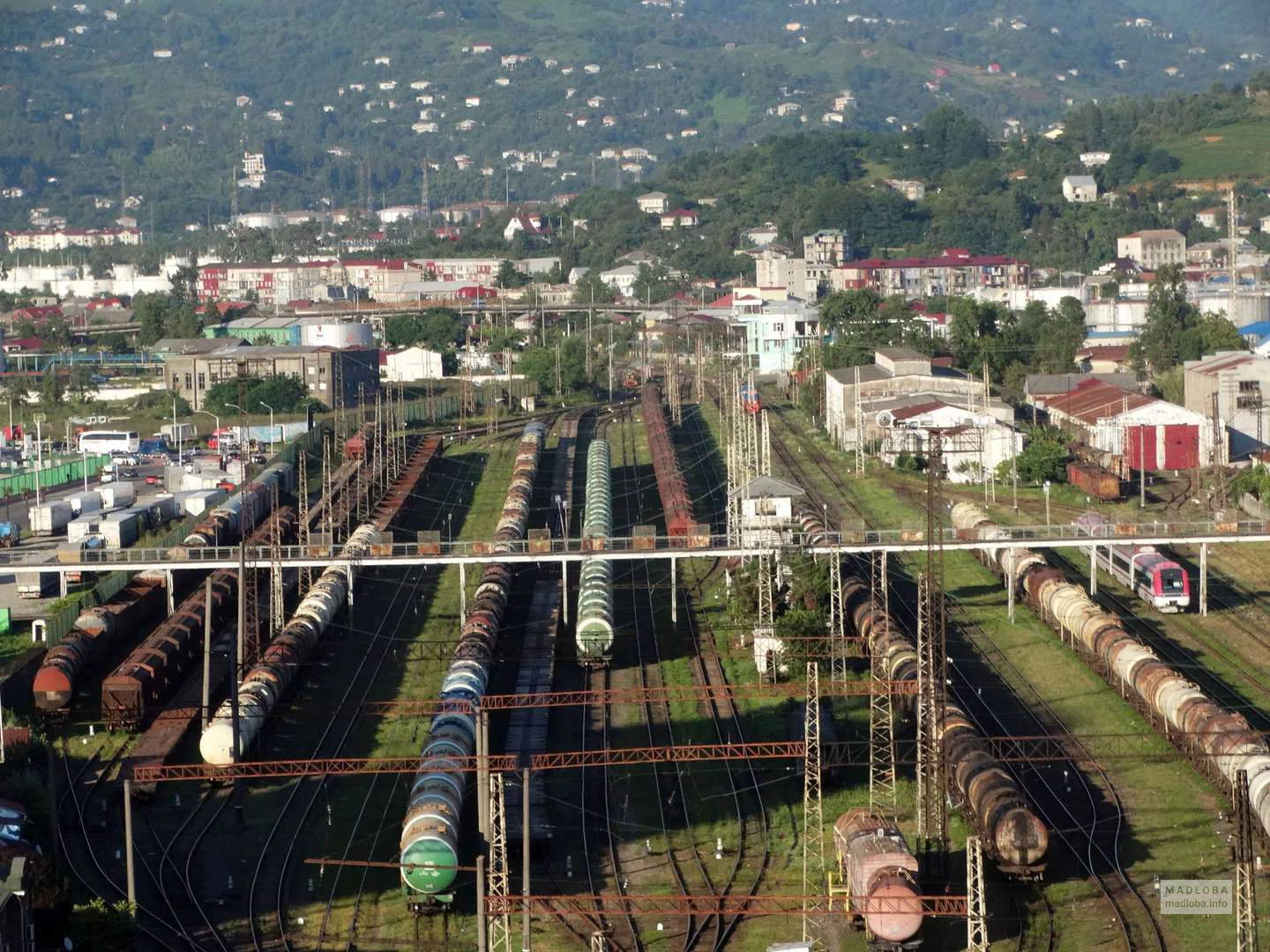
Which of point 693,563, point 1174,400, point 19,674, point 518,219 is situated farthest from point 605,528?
point 518,219

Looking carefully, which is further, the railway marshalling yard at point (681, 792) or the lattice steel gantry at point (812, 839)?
the railway marshalling yard at point (681, 792)

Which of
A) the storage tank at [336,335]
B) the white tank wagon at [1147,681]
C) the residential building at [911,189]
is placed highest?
the residential building at [911,189]

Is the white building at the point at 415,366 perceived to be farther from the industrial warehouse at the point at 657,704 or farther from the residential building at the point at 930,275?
the residential building at the point at 930,275

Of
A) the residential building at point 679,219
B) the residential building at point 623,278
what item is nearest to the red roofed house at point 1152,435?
the residential building at point 623,278

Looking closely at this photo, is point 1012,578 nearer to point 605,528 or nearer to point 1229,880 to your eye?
point 605,528

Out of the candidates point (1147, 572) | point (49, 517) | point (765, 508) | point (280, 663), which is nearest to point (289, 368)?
point (49, 517)

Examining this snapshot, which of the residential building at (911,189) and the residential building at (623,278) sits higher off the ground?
the residential building at (911,189)

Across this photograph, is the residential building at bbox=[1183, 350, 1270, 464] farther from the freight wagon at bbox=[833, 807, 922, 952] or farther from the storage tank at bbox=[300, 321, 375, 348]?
the storage tank at bbox=[300, 321, 375, 348]
